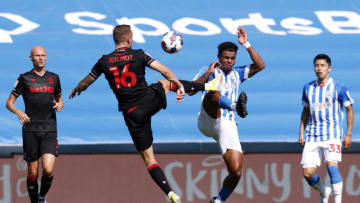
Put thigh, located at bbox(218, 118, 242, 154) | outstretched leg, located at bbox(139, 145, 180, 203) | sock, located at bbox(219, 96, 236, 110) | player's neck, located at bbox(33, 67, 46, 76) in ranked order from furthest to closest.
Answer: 1. player's neck, located at bbox(33, 67, 46, 76)
2. thigh, located at bbox(218, 118, 242, 154)
3. sock, located at bbox(219, 96, 236, 110)
4. outstretched leg, located at bbox(139, 145, 180, 203)

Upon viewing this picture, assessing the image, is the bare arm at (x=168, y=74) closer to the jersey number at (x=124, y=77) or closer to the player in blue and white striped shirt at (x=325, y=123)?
the jersey number at (x=124, y=77)

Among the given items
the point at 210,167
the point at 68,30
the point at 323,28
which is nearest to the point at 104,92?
the point at 68,30

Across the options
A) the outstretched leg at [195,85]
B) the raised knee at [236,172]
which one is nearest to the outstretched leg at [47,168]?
the outstretched leg at [195,85]

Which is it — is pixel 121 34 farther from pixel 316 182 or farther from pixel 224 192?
pixel 316 182

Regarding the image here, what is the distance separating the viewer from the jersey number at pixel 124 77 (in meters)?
7.34

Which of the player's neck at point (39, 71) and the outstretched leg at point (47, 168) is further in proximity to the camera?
the player's neck at point (39, 71)

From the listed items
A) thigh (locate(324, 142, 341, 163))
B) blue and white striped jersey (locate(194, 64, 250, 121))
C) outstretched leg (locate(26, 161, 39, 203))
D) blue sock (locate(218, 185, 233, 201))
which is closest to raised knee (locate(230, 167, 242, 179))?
blue sock (locate(218, 185, 233, 201))

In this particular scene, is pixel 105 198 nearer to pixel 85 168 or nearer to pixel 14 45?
pixel 85 168

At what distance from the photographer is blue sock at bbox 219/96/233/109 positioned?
768 cm

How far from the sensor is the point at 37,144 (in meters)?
8.36

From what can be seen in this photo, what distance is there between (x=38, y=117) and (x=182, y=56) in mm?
2463

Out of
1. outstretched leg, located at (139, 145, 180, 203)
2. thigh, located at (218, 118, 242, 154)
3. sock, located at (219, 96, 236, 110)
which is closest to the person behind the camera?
outstretched leg, located at (139, 145, 180, 203)

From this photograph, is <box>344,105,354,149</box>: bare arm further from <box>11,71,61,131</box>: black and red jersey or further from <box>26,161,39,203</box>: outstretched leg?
<box>26,161,39,203</box>: outstretched leg

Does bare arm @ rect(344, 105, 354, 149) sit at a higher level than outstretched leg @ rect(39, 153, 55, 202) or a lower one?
higher
